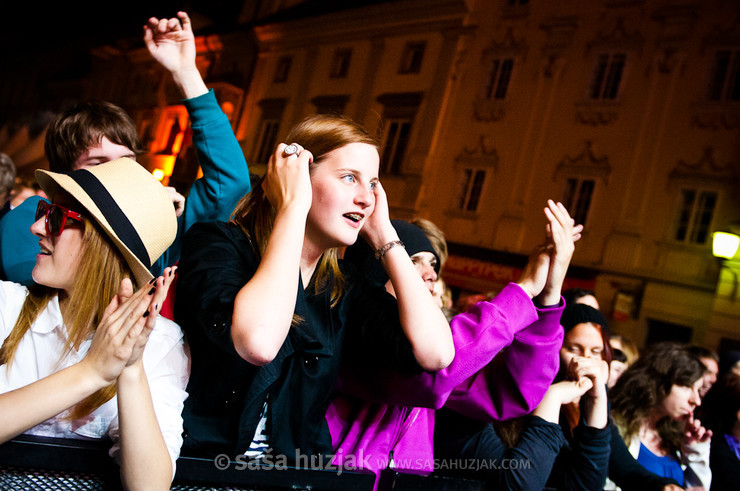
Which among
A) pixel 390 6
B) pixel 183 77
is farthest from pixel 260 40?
pixel 183 77

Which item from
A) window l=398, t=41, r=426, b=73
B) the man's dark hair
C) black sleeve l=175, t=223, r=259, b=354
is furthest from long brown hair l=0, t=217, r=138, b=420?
window l=398, t=41, r=426, b=73

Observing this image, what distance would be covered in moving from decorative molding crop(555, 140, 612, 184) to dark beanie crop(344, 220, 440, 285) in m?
8.22

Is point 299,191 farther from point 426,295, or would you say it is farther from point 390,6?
point 390,6

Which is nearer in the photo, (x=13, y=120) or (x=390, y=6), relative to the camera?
(x=390, y=6)

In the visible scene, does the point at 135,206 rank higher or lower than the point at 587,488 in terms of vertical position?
higher

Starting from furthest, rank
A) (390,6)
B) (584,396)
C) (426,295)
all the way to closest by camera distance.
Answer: (390,6) → (584,396) → (426,295)

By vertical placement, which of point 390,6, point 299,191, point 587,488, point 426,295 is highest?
point 390,6

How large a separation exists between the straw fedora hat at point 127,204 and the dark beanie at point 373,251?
60cm

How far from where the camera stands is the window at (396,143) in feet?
36.5

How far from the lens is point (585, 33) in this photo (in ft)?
31.9

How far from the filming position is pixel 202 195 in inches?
74.5

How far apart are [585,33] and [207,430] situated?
10364mm

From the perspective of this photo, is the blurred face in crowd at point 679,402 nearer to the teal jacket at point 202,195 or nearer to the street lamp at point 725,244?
the teal jacket at point 202,195

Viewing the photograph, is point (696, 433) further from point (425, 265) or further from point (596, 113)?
point (596, 113)
